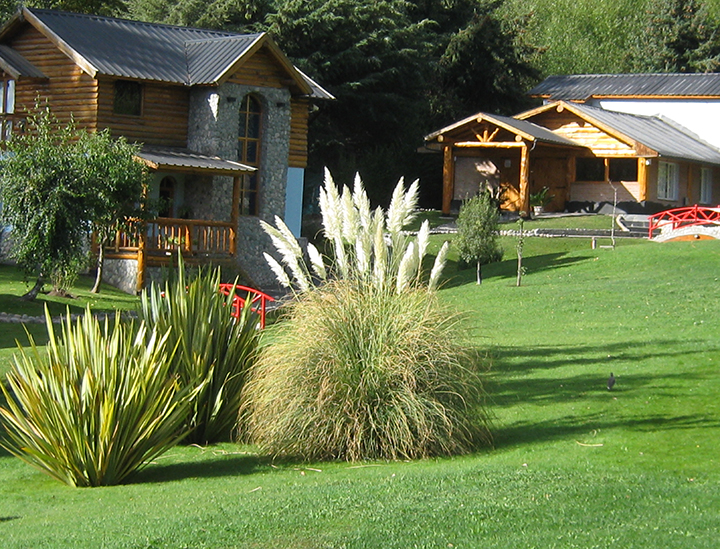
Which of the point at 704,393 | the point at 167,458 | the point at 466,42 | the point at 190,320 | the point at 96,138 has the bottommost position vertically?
the point at 167,458

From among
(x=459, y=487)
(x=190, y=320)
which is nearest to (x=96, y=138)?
(x=190, y=320)

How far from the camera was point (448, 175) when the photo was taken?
1647 inches

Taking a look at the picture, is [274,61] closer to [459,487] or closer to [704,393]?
[704,393]

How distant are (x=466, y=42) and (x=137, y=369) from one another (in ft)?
129

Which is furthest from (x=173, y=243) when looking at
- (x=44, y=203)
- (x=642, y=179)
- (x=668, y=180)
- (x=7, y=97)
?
(x=668, y=180)

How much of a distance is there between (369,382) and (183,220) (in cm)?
1851

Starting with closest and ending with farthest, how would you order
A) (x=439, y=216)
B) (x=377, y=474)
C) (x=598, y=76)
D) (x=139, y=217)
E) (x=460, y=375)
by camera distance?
(x=377, y=474) < (x=460, y=375) < (x=139, y=217) < (x=439, y=216) < (x=598, y=76)

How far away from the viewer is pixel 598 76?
175ft

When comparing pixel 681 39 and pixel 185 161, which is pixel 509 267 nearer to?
pixel 185 161

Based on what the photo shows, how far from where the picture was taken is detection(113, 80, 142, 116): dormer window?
29.5m

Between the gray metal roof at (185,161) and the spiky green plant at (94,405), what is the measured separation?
17978mm

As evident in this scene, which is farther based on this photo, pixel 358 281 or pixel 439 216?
pixel 439 216

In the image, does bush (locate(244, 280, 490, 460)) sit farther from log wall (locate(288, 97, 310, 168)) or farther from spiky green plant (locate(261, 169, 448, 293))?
log wall (locate(288, 97, 310, 168))

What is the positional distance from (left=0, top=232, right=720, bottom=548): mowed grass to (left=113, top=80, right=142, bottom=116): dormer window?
717 inches
